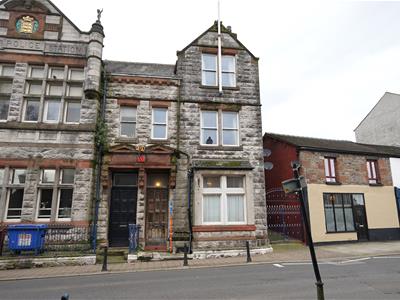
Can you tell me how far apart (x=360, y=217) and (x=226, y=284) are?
14.3m

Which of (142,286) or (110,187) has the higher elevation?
(110,187)

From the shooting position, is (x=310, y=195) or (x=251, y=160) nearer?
(x=251, y=160)

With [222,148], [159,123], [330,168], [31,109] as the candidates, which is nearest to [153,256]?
[222,148]

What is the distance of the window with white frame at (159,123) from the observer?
1422 cm

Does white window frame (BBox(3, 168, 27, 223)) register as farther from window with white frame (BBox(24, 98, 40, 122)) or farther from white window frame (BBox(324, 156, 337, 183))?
white window frame (BBox(324, 156, 337, 183))

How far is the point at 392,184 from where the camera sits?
19.1m

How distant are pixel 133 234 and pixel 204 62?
10228 millimetres

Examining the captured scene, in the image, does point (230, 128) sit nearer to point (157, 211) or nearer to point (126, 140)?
point (126, 140)

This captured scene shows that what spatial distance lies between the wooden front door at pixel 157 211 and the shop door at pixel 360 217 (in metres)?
12.9

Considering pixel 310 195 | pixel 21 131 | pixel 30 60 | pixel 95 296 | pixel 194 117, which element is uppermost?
pixel 30 60

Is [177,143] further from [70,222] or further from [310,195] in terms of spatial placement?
[310,195]

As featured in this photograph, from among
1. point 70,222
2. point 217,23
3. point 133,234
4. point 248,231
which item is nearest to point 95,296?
point 133,234

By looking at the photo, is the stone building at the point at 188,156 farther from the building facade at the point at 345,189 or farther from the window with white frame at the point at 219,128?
the building facade at the point at 345,189

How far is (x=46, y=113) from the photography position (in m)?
13.2
